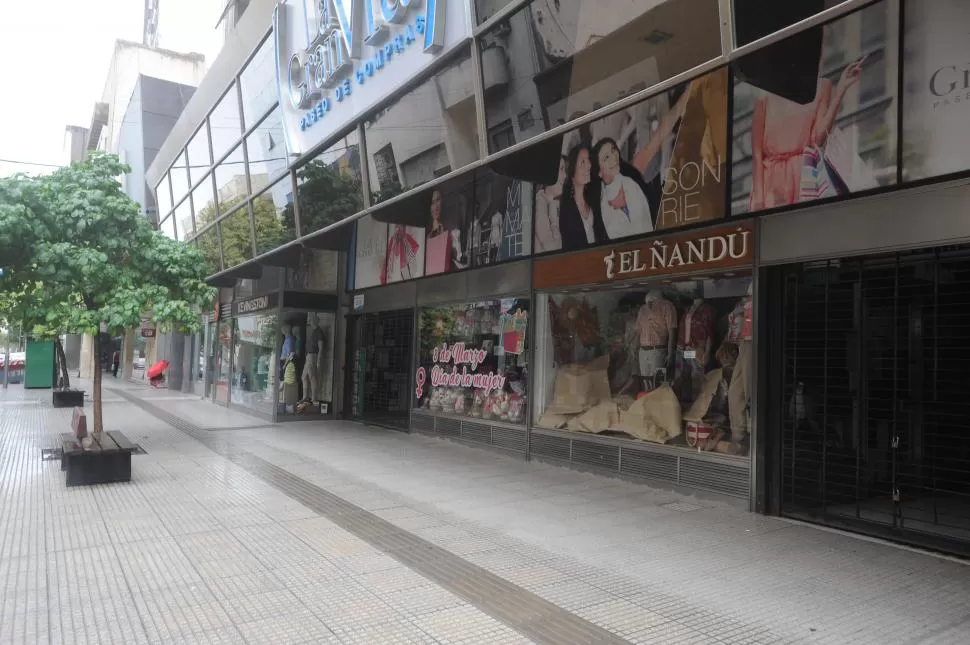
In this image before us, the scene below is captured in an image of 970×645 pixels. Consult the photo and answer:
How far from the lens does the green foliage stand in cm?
853

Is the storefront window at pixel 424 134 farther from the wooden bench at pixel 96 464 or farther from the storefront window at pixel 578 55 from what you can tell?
the wooden bench at pixel 96 464

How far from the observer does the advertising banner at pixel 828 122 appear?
5250 millimetres

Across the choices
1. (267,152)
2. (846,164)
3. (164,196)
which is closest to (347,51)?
(267,152)

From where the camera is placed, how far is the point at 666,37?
6.01m

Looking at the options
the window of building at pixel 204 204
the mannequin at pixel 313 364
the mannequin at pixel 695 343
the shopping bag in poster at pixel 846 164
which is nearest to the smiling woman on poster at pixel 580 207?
the mannequin at pixel 695 343

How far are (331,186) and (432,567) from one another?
813cm

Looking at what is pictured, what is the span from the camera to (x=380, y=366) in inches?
546

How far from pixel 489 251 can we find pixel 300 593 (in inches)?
268

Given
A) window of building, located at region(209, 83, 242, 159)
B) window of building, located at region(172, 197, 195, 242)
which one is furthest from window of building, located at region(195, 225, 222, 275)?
window of building, located at region(209, 83, 242, 159)

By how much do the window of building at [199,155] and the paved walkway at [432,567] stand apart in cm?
1263

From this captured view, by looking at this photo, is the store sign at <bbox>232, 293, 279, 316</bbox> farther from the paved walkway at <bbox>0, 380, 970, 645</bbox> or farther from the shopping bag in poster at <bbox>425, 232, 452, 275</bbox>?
the paved walkway at <bbox>0, 380, 970, 645</bbox>

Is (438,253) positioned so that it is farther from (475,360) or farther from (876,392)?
(876,392)

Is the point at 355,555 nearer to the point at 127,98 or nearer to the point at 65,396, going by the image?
the point at 65,396

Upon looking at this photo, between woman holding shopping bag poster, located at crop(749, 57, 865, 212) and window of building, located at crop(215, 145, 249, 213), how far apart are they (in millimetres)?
12491
